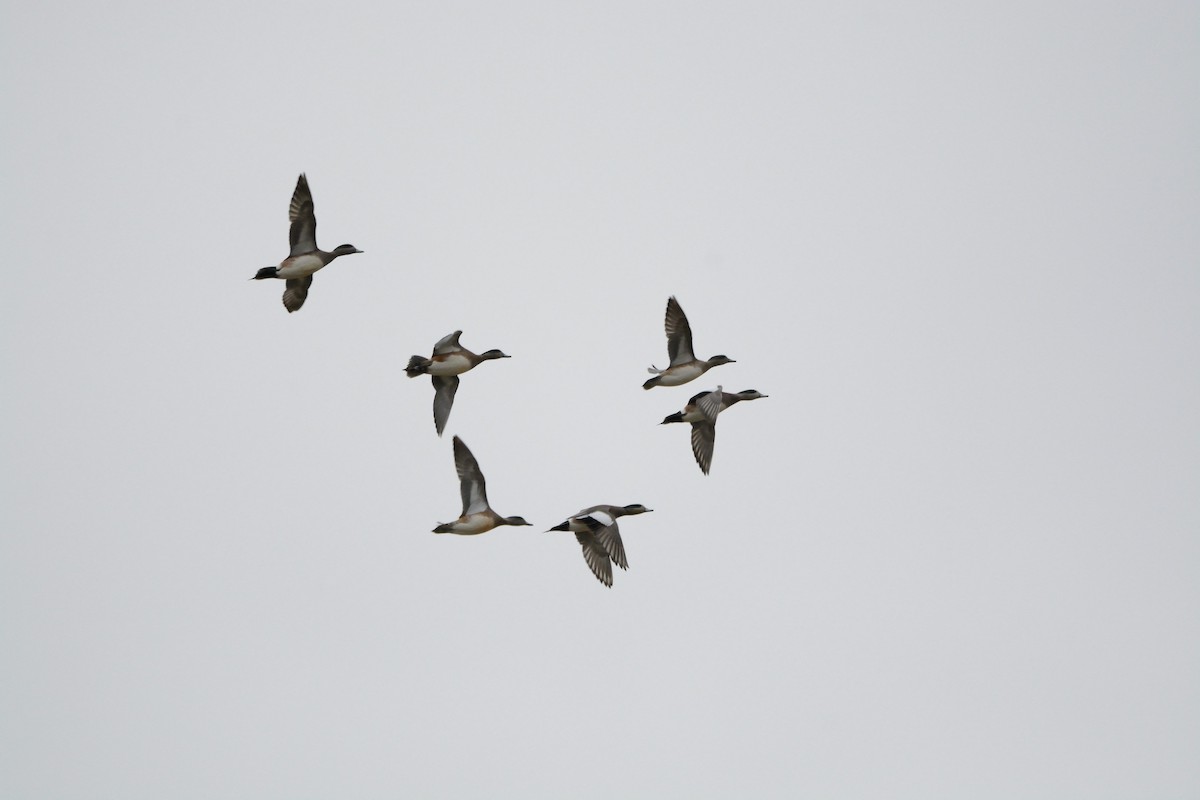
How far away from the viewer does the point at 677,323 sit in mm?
36344

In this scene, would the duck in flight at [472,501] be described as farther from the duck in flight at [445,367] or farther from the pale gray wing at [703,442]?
the pale gray wing at [703,442]

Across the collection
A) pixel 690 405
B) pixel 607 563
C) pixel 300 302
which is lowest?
pixel 607 563

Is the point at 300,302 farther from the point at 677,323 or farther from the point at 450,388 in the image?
the point at 677,323

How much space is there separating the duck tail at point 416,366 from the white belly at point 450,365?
0.62 ft

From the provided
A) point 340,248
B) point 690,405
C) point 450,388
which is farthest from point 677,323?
point 340,248

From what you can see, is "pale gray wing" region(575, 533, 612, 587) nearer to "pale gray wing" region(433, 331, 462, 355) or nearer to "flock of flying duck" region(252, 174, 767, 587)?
"flock of flying duck" region(252, 174, 767, 587)

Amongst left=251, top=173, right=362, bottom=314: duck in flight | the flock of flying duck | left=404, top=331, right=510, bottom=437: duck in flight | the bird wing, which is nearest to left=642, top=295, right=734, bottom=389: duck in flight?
the flock of flying duck

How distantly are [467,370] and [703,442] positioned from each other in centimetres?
546

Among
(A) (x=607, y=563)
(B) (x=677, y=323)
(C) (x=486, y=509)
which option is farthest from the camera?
(B) (x=677, y=323)

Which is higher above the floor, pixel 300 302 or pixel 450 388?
pixel 300 302

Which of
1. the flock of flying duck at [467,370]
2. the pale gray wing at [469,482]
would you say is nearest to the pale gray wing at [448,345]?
the flock of flying duck at [467,370]

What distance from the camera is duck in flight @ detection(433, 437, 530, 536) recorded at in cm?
3369

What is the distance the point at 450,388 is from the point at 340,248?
3970 millimetres

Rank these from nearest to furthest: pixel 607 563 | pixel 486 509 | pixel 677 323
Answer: pixel 607 563 < pixel 486 509 < pixel 677 323
